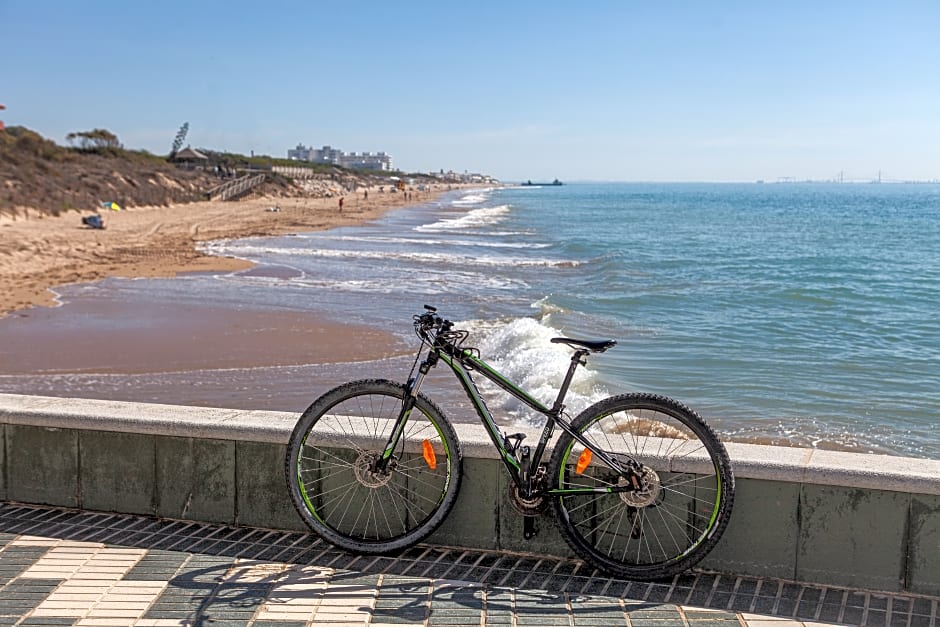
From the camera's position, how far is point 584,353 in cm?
428

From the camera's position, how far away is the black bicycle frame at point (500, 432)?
13.6ft

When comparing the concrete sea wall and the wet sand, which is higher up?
the concrete sea wall

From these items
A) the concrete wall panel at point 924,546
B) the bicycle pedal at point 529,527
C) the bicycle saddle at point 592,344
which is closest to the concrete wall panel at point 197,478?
the bicycle pedal at point 529,527

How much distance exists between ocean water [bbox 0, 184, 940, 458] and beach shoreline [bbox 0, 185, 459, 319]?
1258 millimetres

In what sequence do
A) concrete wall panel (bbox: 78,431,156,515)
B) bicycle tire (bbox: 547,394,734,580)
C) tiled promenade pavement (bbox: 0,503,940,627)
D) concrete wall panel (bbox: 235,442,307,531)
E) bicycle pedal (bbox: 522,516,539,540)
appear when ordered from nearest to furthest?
tiled promenade pavement (bbox: 0,503,940,627), bicycle tire (bbox: 547,394,734,580), bicycle pedal (bbox: 522,516,539,540), concrete wall panel (bbox: 235,442,307,531), concrete wall panel (bbox: 78,431,156,515)

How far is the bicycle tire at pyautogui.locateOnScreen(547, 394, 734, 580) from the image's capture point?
407 centimetres

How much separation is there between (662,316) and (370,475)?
1685 cm

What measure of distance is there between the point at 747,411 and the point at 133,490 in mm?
8399

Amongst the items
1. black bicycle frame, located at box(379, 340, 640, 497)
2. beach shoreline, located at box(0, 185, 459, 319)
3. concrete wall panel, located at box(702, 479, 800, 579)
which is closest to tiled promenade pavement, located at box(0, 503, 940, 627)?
concrete wall panel, located at box(702, 479, 800, 579)

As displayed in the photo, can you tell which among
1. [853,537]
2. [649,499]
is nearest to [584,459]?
[649,499]

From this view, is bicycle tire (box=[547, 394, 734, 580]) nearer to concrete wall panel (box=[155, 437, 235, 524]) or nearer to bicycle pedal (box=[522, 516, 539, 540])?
bicycle pedal (box=[522, 516, 539, 540])

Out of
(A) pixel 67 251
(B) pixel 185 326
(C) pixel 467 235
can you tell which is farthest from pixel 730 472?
(C) pixel 467 235

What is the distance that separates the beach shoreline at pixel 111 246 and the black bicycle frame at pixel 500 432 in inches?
571

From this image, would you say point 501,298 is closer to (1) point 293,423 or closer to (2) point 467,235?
(1) point 293,423
